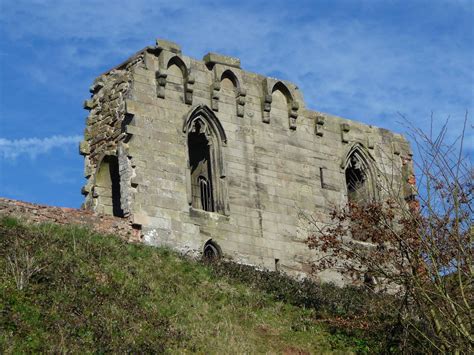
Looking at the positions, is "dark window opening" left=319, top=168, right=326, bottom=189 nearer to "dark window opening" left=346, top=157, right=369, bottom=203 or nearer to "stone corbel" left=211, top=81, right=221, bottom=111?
"dark window opening" left=346, top=157, right=369, bottom=203

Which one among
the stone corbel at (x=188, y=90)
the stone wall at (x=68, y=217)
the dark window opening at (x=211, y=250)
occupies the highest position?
the stone corbel at (x=188, y=90)

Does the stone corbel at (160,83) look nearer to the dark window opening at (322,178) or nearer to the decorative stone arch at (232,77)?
the decorative stone arch at (232,77)

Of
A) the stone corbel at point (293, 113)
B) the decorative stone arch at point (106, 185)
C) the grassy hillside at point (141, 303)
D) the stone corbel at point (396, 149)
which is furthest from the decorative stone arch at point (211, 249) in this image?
the stone corbel at point (396, 149)

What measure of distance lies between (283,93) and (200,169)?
3.59 meters

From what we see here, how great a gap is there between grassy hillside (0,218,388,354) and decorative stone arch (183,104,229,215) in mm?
3118

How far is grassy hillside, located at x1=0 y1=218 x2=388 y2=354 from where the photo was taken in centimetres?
2112

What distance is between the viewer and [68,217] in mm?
27281

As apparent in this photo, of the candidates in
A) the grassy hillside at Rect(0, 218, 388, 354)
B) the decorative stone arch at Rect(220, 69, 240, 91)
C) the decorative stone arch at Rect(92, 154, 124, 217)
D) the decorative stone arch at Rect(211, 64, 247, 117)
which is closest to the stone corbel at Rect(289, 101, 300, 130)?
the decorative stone arch at Rect(211, 64, 247, 117)

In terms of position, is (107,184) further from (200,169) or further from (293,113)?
(293,113)

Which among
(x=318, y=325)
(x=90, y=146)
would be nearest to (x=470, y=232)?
(x=318, y=325)

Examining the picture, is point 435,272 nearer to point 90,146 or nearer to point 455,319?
point 455,319

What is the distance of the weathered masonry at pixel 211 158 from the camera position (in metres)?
29.6

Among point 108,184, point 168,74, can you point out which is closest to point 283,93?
Answer: point 168,74

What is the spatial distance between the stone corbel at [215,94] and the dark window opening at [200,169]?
1.95ft
